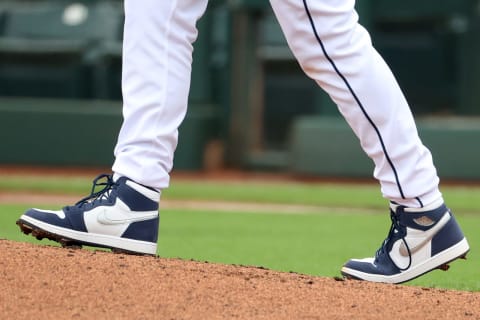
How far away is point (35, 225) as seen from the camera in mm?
2889

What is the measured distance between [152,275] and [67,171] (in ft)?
25.6

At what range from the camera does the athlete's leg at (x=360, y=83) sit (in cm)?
274

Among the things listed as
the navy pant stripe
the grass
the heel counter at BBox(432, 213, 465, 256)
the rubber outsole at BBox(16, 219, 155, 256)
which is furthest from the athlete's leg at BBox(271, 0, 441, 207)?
the grass

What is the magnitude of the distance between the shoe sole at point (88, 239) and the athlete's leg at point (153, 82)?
165mm

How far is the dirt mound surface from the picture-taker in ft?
7.98

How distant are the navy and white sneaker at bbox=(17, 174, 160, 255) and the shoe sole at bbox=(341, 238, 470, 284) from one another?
56 cm

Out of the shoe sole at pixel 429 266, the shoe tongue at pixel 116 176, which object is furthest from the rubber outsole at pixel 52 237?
the shoe sole at pixel 429 266

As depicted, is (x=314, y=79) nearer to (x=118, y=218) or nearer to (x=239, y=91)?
(x=118, y=218)

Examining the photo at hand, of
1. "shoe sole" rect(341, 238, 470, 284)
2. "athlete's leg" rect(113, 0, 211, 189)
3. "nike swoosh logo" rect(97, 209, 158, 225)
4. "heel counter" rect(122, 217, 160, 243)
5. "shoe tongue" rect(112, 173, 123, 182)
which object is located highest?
"athlete's leg" rect(113, 0, 211, 189)

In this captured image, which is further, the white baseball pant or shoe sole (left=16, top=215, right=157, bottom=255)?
shoe sole (left=16, top=215, right=157, bottom=255)

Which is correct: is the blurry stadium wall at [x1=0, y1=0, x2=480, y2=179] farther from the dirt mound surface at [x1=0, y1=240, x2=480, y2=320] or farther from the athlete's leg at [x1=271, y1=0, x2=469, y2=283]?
the dirt mound surface at [x1=0, y1=240, x2=480, y2=320]

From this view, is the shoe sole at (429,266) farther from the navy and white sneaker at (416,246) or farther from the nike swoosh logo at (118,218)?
the nike swoosh logo at (118,218)

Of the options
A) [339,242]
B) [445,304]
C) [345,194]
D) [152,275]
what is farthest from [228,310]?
[345,194]

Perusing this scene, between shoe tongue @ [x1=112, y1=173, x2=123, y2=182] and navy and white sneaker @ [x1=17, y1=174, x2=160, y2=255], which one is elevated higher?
shoe tongue @ [x1=112, y1=173, x2=123, y2=182]
